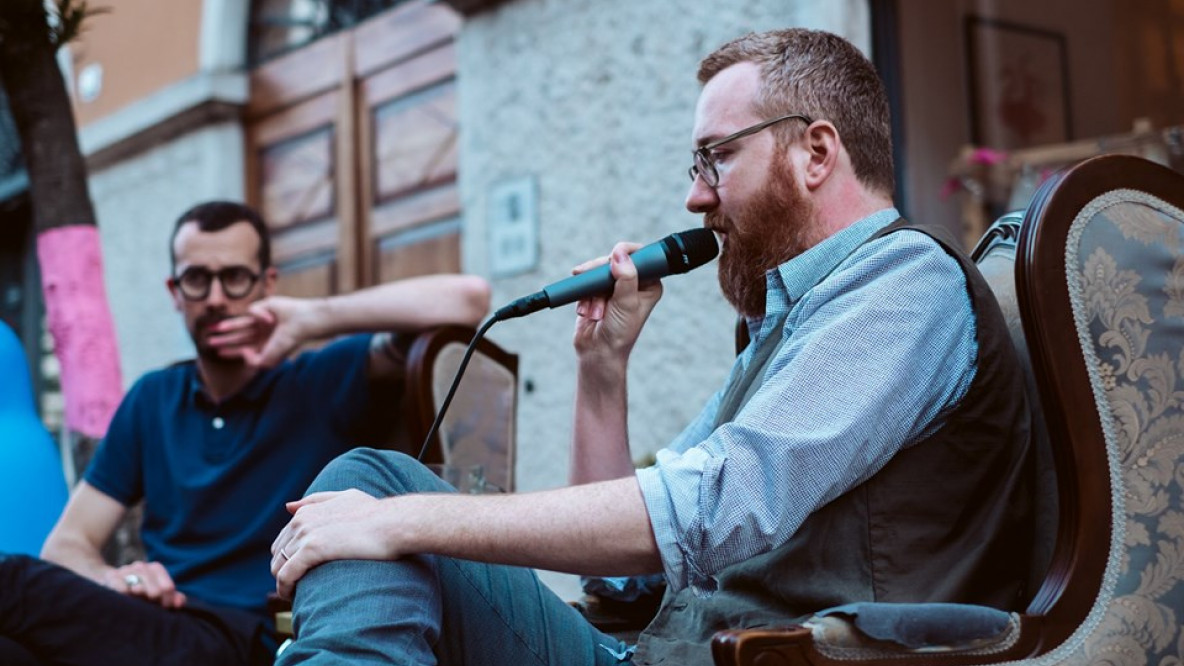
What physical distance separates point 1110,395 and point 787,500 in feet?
1.42

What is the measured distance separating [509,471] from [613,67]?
9.92 feet

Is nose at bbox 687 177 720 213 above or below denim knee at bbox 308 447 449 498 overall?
above

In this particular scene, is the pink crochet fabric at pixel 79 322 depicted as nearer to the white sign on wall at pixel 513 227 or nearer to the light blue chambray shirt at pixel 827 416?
the white sign on wall at pixel 513 227

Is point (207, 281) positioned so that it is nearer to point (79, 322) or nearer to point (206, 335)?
point (206, 335)

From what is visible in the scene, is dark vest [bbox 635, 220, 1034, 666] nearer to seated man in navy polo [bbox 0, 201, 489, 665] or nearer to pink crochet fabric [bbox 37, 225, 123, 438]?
seated man in navy polo [bbox 0, 201, 489, 665]

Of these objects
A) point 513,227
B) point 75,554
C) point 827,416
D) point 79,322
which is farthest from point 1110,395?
point 513,227

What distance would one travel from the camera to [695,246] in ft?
7.20

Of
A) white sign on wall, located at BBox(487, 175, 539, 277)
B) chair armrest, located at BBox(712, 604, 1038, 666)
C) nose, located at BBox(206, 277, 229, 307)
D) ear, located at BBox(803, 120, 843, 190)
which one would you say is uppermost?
white sign on wall, located at BBox(487, 175, 539, 277)

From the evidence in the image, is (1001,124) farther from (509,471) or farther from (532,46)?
(509,471)

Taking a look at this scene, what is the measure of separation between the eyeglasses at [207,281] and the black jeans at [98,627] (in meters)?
0.80

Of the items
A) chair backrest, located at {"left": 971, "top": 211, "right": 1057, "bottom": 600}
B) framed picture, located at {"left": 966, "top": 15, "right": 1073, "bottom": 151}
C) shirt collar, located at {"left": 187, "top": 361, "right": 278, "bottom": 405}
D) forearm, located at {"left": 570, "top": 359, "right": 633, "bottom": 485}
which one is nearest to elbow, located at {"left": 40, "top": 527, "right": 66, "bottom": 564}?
shirt collar, located at {"left": 187, "top": 361, "right": 278, "bottom": 405}

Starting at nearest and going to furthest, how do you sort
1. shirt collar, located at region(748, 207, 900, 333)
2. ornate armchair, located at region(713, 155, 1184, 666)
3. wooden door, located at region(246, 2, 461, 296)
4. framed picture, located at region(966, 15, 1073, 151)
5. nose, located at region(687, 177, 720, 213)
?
1. ornate armchair, located at region(713, 155, 1184, 666)
2. shirt collar, located at region(748, 207, 900, 333)
3. nose, located at region(687, 177, 720, 213)
4. framed picture, located at region(966, 15, 1073, 151)
5. wooden door, located at region(246, 2, 461, 296)

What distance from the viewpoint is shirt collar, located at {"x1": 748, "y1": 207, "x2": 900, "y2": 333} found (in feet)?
6.73

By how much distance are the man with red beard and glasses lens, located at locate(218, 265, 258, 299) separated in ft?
5.06
